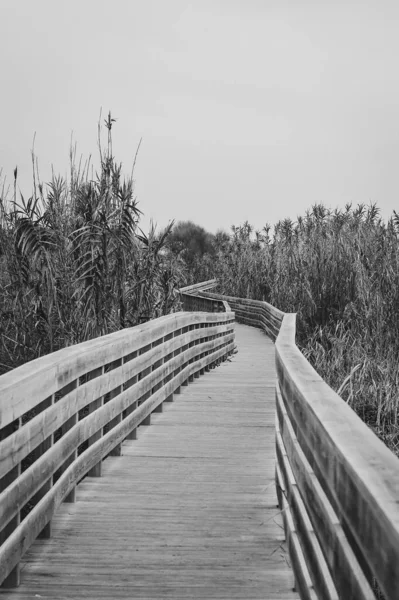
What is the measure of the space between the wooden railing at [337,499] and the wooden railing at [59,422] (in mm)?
1387

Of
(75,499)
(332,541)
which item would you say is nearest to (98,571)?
(75,499)

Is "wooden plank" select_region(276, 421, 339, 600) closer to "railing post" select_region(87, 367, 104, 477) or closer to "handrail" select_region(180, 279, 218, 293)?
"railing post" select_region(87, 367, 104, 477)

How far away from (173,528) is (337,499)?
274 centimetres

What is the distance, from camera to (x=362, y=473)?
1.96 m

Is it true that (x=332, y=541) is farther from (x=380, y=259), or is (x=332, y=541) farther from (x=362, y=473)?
(x=380, y=259)

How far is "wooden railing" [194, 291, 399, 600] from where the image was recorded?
1728mm

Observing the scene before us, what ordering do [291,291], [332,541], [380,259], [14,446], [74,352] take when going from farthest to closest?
[291,291], [380,259], [74,352], [14,446], [332,541]

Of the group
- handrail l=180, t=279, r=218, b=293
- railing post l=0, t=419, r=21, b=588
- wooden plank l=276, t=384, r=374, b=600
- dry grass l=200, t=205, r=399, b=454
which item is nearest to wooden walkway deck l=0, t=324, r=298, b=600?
railing post l=0, t=419, r=21, b=588

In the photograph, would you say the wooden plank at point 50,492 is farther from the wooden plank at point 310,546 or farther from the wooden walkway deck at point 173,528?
the wooden plank at point 310,546

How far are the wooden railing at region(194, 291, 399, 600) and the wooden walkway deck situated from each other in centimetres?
43

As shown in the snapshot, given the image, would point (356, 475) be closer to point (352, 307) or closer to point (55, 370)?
point (55, 370)

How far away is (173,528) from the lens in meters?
4.84

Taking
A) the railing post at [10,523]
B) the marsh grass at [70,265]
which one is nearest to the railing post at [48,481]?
the railing post at [10,523]

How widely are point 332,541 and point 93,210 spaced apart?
715cm
